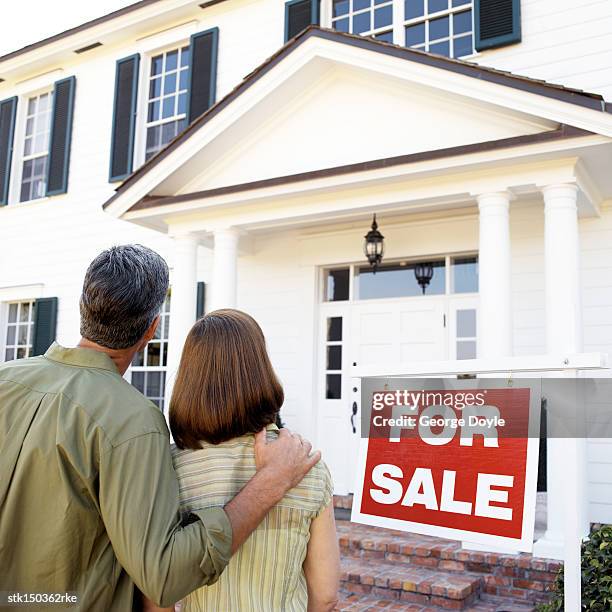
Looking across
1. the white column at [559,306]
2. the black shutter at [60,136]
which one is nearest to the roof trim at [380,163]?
the white column at [559,306]

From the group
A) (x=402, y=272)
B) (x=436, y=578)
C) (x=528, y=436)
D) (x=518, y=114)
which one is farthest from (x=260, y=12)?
(x=528, y=436)

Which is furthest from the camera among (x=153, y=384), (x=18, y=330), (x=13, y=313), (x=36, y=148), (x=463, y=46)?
(x=36, y=148)

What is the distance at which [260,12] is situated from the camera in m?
8.93

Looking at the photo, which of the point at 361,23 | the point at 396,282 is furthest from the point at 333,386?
the point at 361,23

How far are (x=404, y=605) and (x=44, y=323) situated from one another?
744cm

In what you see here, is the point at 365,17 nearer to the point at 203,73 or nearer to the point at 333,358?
the point at 203,73

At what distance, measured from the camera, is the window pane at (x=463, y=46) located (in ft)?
24.4

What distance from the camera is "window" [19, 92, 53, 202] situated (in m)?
11.0

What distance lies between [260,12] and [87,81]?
3451 millimetres

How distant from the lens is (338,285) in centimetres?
810

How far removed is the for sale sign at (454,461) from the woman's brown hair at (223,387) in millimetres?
1078

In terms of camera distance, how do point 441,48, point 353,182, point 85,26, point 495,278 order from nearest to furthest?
point 495,278 → point 353,182 → point 441,48 → point 85,26

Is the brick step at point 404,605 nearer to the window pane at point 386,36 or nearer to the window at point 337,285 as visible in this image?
the window at point 337,285

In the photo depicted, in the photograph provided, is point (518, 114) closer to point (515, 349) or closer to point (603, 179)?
point (603, 179)
